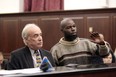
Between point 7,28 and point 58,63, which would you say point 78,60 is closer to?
point 58,63

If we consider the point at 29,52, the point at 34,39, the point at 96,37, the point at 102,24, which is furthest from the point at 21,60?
the point at 102,24

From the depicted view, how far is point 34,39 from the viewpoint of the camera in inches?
107

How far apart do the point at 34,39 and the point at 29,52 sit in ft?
0.47

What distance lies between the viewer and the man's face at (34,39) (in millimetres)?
2693

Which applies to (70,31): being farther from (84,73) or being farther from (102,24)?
(102,24)

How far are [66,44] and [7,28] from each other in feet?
11.9

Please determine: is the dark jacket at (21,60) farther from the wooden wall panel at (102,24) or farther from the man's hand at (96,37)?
the wooden wall panel at (102,24)

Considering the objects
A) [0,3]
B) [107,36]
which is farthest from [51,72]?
[0,3]

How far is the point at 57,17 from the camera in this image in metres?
6.24

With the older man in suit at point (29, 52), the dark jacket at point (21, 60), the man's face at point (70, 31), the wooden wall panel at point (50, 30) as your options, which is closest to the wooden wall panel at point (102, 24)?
the wooden wall panel at point (50, 30)

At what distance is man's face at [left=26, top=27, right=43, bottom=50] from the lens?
2.69 meters

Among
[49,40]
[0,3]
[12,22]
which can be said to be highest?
[0,3]

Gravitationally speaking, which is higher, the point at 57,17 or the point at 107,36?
the point at 57,17

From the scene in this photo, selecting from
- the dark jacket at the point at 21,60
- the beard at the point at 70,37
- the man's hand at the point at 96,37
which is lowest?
the dark jacket at the point at 21,60
